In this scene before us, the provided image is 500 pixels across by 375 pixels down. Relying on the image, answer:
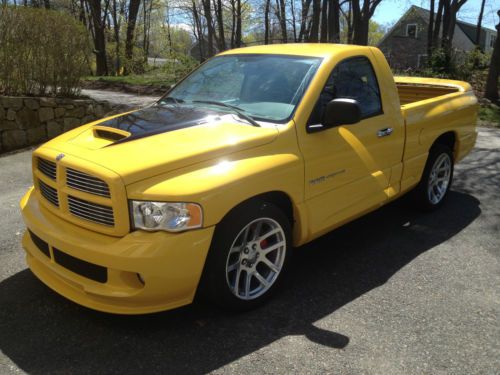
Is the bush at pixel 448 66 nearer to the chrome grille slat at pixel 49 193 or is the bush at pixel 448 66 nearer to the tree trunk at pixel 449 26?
the tree trunk at pixel 449 26

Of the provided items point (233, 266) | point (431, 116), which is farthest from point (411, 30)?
point (233, 266)

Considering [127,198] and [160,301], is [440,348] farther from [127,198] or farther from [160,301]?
[127,198]

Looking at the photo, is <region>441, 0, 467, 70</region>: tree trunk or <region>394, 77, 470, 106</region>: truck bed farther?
<region>441, 0, 467, 70</region>: tree trunk

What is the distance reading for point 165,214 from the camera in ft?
9.26

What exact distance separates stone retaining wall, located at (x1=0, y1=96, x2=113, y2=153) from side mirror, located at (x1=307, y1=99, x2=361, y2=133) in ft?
21.9

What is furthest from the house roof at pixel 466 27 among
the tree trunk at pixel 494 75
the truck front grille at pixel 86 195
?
the truck front grille at pixel 86 195

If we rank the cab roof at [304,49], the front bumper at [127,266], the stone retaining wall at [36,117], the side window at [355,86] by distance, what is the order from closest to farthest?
the front bumper at [127,266]
the side window at [355,86]
the cab roof at [304,49]
the stone retaining wall at [36,117]

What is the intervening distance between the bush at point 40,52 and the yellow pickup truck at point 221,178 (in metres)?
5.21

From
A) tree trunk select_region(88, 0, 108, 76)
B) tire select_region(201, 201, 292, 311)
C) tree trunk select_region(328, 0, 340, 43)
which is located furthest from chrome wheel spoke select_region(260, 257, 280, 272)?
tree trunk select_region(88, 0, 108, 76)

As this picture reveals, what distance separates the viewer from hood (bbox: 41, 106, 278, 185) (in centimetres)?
295

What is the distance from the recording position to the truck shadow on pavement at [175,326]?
2875mm

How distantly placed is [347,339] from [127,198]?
1639 millimetres

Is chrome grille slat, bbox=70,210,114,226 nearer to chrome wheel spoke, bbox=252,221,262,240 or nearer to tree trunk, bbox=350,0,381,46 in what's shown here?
chrome wheel spoke, bbox=252,221,262,240

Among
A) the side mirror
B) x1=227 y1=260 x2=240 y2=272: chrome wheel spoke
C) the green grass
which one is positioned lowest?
the green grass
